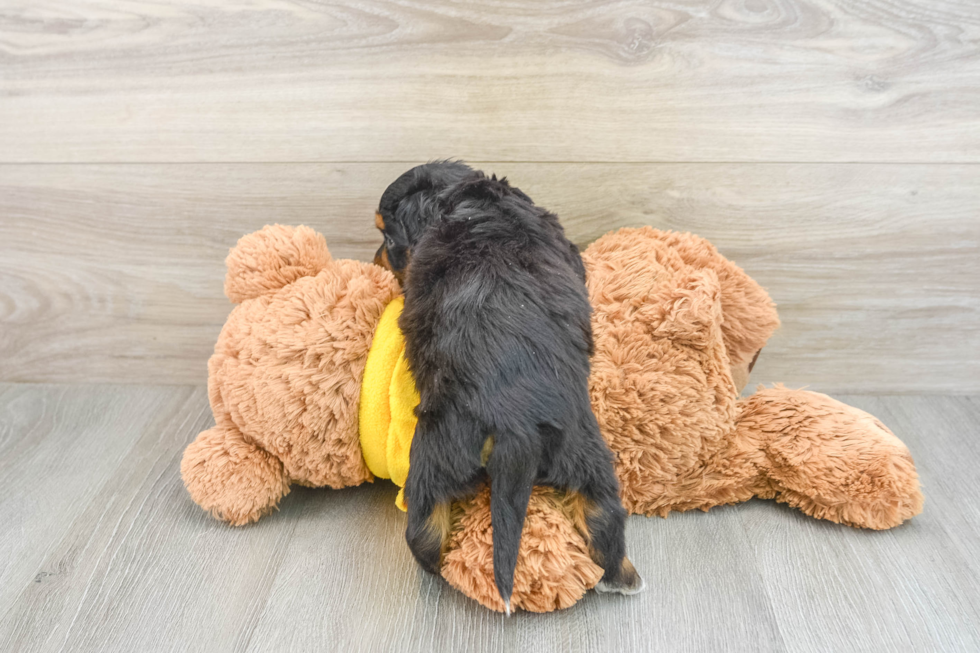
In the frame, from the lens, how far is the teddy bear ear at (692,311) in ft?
2.89

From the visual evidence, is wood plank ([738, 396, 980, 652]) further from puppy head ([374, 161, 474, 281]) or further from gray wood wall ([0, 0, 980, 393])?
puppy head ([374, 161, 474, 281])

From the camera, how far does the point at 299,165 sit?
1.11m

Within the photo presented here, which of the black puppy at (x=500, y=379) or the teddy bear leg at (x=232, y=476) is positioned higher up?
the black puppy at (x=500, y=379)

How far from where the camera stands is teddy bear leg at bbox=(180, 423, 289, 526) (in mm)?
916

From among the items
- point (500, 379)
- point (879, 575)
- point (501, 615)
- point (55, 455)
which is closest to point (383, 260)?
point (500, 379)

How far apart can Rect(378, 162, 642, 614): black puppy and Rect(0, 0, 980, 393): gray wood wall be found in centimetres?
33

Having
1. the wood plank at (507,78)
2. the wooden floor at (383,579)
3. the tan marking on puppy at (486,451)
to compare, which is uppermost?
the wood plank at (507,78)

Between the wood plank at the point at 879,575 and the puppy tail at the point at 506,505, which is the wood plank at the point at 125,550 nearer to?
the puppy tail at the point at 506,505

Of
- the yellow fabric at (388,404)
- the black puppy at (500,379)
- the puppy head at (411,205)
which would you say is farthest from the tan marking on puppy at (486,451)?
the puppy head at (411,205)

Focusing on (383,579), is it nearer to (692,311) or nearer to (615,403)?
(615,403)

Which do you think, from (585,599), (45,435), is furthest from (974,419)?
(45,435)

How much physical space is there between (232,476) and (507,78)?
701mm

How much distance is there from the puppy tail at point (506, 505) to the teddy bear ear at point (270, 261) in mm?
430

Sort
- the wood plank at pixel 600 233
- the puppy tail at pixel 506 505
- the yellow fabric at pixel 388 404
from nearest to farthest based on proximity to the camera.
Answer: the puppy tail at pixel 506 505 < the yellow fabric at pixel 388 404 < the wood plank at pixel 600 233
